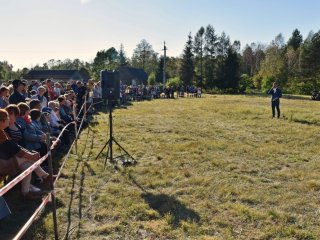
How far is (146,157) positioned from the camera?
9.37 m

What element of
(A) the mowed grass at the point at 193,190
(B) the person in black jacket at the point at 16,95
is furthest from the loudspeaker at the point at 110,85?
(B) the person in black jacket at the point at 16,95

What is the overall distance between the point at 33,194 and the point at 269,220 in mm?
3702

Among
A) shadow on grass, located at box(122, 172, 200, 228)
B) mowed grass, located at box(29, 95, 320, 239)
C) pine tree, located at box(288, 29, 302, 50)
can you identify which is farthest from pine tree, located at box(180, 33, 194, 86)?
shadow on grass, located at box(122, 172, 200, 228)

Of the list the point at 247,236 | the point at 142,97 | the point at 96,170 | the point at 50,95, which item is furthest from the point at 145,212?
the point at 142,97

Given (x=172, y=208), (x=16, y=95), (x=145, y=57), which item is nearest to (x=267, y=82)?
(x=145, y=57)

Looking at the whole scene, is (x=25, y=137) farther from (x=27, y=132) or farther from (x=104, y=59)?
(x=104, y=59)

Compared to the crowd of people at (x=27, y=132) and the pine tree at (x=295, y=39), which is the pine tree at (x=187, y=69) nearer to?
the pine tree at (x=295, y=39)

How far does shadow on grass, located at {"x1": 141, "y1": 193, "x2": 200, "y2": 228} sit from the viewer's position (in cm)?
532

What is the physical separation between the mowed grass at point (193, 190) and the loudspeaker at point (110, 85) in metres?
1.57

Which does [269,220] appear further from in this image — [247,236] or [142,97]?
[142,97]

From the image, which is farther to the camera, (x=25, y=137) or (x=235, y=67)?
(x=235, y=67)

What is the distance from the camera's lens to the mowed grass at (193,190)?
5.01 meters

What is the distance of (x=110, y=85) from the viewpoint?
872 centimetres

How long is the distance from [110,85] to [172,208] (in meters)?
3.96
